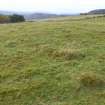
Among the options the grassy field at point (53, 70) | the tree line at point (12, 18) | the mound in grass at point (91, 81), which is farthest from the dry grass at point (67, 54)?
the tree line at point (12, 18)

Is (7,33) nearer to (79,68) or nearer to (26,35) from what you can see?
(26,35)

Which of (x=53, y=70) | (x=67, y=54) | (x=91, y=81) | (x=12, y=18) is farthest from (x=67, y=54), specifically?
(x=12, y=18)

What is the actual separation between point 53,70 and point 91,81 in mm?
1203

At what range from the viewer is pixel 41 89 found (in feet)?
19.4

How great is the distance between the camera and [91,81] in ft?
19.4

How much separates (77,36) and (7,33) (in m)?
3.13

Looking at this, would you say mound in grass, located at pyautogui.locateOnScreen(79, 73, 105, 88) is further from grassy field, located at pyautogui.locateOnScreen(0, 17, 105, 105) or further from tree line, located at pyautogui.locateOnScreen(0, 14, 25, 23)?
tree line, located at pyautogui.locateOnScreen(0, 14, 25, 23)

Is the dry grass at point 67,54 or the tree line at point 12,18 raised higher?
the dry grass at point 67,54

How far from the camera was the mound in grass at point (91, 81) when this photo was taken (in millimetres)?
5854

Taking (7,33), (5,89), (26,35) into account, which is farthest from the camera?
(7,33)

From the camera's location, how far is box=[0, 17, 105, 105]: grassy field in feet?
18.4

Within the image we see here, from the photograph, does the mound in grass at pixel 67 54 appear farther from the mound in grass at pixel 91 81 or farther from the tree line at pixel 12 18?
the tree line at pixel 12 18

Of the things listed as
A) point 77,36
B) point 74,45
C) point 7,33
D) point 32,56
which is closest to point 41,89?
point 32,56

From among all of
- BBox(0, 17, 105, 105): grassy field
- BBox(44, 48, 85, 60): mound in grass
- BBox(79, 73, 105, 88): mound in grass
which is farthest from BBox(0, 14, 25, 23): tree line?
BBox(79, 73, 105, 88): mound in grass
